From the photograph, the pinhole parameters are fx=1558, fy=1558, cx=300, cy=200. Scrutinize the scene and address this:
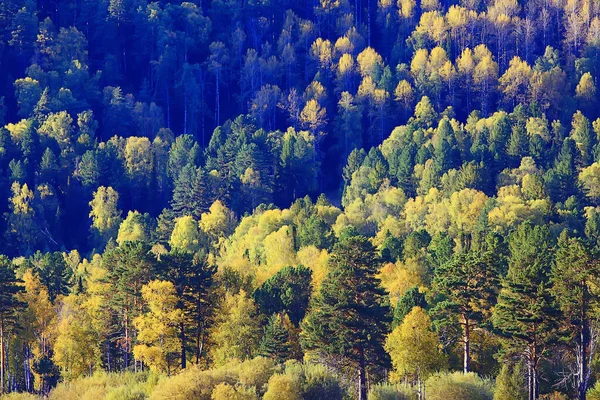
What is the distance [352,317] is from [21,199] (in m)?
92.7

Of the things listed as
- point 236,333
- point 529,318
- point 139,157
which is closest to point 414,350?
point 529,318

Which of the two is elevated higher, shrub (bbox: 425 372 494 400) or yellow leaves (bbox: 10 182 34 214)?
yellow leaves (bbox: 10 182 34 214)

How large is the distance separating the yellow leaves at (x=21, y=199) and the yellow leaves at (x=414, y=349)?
88976mm

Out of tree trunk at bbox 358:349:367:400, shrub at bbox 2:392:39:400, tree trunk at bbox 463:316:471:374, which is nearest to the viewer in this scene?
shrub at bbox 2:392:39:400

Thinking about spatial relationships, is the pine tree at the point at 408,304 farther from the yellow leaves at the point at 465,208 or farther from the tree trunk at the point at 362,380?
the yellow leaves at the point at 465,208

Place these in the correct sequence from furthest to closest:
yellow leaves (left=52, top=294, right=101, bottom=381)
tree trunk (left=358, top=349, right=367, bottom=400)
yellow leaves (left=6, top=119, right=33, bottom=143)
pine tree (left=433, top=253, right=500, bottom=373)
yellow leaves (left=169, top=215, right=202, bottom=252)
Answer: yellow leaves (left=6, top=119, right=33, bottom=143) → yellow leaves (left=169, top=215, right=202, bottom=252) → yellow leaves (left=52, top=294, right=101, bottom=381) → pine tree (left=433, top=253, right=500, bottom=373) → tree trunk (left=358, top=349, right=367, bottom=400)

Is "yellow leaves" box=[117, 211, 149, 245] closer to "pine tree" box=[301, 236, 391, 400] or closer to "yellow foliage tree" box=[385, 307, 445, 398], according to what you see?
"pine tree" box=[301, 236, 391, 400]

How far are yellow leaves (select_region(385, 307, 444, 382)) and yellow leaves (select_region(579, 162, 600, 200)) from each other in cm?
7465

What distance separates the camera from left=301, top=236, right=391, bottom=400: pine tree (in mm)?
89875

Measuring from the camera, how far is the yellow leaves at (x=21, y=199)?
577 ft

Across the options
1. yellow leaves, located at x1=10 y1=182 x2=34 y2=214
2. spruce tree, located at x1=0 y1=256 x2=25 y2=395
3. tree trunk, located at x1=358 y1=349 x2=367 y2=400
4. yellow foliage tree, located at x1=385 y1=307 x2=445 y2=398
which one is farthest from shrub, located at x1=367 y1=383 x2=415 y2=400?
yellow leaves, located at x1=10 y1=182 x2=34 y2=214

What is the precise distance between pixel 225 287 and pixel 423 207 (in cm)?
5286

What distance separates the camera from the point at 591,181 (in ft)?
550

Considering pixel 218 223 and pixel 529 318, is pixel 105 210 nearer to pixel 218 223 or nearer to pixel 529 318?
pixel 218 223
